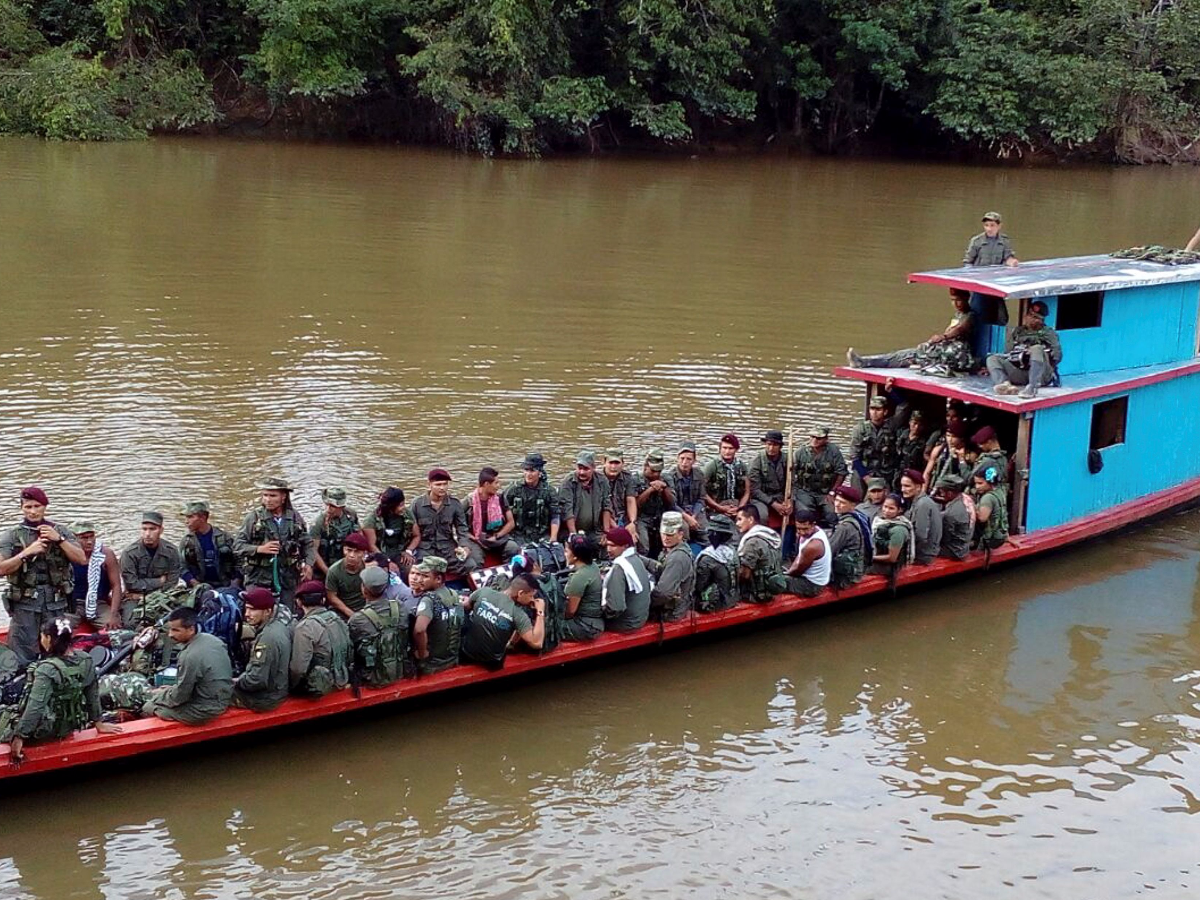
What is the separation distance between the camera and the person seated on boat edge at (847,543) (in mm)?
11438

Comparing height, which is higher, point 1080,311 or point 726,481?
point 1080,311

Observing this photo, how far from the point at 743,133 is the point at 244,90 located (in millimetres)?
15645

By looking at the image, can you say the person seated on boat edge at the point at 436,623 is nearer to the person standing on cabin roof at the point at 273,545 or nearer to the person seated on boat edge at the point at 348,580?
the person seated on boat edge at the point at 348,580

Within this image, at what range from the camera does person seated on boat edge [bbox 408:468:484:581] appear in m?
11.4

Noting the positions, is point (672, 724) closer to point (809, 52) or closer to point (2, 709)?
point (2, 709)

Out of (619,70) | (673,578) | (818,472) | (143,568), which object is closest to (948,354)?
(818,472)

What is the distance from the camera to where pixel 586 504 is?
1220cm

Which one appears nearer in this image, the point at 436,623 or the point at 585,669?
the point at 436,623

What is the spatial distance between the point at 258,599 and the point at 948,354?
757 cm

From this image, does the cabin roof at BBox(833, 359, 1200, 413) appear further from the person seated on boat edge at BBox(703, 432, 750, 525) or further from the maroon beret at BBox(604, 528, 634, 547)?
the maroon beret at BBox(604, 528, 634, 547)

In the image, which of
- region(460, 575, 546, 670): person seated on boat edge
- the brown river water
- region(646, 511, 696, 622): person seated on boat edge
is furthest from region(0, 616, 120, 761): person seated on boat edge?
region(646, 511, 696, 622): person seated on boat edge

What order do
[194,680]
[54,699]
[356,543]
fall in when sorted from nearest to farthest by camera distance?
[54,699]
[194,680]
[356,543]

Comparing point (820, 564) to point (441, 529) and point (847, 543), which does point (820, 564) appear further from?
point (441, 529)

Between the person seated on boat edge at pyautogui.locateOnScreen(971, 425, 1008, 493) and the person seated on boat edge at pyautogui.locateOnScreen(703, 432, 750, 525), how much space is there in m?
2.12
